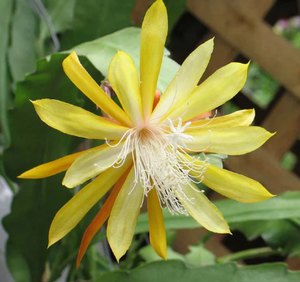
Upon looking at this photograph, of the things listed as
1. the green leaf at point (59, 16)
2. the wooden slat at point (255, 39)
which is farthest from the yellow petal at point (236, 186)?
the wooden slat at point (255, 39)

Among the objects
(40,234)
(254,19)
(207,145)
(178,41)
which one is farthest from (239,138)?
(178,41)

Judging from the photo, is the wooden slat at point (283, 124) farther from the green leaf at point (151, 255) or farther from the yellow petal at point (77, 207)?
the yellow petal at point (77, 207)

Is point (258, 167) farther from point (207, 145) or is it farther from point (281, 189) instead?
point (207, 145)

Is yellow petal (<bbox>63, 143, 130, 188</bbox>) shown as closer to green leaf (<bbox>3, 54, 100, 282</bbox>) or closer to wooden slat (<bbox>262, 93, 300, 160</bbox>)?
green leaf (<bbox>3, 54, 100, 282</bbox>)

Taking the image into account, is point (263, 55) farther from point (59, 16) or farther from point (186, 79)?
point (186, 79)

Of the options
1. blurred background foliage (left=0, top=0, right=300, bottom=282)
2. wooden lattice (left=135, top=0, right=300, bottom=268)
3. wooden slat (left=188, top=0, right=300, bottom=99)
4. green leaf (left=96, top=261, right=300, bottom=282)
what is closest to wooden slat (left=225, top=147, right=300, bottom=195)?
wooden lattice (left=135, top=0, right=300, bottom=268)

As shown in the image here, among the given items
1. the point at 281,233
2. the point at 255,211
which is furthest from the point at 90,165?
the point at 281,233
